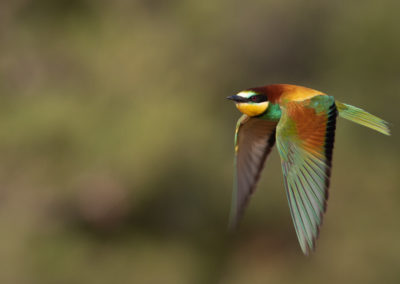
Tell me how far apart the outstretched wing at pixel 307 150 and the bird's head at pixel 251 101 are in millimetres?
40

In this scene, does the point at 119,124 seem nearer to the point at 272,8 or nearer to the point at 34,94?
the point at 34,94

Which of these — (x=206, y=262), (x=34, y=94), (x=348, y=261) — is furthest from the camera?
(x=34, y=94)

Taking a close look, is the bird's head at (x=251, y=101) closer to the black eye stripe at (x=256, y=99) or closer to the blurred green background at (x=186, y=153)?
the black eye stripe at (x=256, y=99)

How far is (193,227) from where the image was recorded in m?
4.37

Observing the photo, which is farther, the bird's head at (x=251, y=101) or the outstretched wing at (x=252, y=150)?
the outstretched wing at (x=252, y=150)

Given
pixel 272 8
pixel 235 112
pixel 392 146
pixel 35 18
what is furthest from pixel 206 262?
pixel 35 18

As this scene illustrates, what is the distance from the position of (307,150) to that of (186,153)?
3.71 meters

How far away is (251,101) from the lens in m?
0.65

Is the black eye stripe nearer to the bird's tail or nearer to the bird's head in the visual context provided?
the bird's head

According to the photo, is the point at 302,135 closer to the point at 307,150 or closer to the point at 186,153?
the point at 307,150

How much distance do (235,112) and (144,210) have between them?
940mm

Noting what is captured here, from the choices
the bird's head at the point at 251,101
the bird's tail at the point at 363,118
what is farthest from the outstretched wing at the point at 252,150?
the bird's head at the point at 251,101

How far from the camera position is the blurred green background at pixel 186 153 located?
4.04m

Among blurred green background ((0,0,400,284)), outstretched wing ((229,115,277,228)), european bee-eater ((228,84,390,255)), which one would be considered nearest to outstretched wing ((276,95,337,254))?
european bee-eater ((228,84,390,255))
